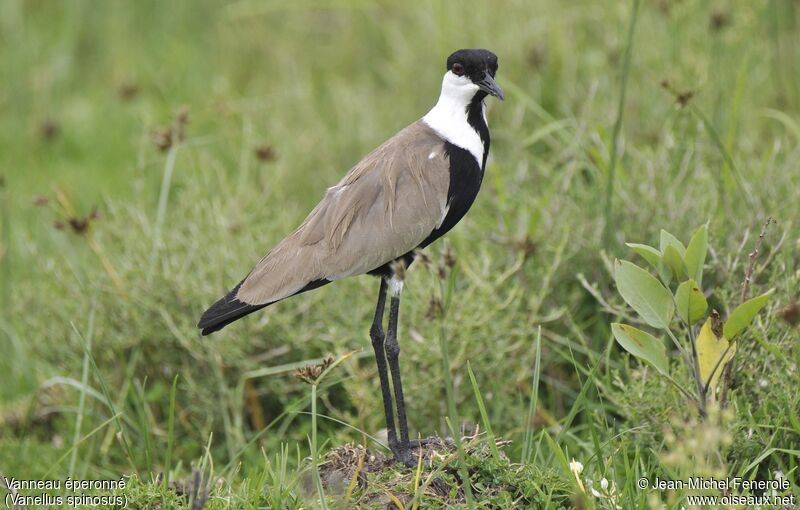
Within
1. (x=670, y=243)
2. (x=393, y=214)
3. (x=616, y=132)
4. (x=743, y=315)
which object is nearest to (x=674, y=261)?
(x=670, y=243)

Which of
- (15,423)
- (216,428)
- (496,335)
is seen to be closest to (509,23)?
(496,335)

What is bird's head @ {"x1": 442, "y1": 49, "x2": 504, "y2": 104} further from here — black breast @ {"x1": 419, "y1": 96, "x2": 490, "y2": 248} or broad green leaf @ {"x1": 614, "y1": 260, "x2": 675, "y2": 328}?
broad green leaf @ {"x1": 614, "y1": 260, "x2": 675, "y2": 328}

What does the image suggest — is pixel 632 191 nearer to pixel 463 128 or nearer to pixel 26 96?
pixel 463 128

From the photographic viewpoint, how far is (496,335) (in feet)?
12.8

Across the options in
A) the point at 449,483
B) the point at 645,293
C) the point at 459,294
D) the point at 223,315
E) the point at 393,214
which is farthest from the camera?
the point at 459,294

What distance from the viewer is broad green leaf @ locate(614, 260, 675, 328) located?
2.70 meters

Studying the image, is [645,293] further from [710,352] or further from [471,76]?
[471,76]

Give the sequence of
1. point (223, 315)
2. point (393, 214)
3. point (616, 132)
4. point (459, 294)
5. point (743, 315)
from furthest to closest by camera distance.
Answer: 1. point (459, 294)
2. point (616, 132)
3. point (393, 214)
4. point (223, 315)
5. point (743, 315)

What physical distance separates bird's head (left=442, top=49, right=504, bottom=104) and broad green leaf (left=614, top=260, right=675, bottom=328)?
77 centimetres

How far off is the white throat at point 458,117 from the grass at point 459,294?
1.57 feet

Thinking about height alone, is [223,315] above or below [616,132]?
below

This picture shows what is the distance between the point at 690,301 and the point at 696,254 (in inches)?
4.7

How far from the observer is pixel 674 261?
264 cm

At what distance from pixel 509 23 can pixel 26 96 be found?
3453 millimetres
